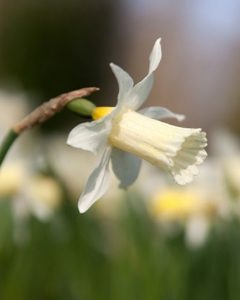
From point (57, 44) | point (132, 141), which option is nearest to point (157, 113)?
point (132, 141)

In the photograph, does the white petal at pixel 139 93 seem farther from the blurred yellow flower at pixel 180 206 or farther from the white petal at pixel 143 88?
the blurred yellow flower at pixel 180 206

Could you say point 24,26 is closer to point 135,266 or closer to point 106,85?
point 106,85

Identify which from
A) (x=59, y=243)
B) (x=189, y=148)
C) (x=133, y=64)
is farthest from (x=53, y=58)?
(x=189, y=148)

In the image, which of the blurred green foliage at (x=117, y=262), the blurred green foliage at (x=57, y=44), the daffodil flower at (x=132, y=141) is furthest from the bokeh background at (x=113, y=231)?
the blurred green foliage at (x=57, y=44)

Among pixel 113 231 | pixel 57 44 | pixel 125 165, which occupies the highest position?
pixel 125 165

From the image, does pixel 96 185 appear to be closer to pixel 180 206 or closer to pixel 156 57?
pixel 156 57

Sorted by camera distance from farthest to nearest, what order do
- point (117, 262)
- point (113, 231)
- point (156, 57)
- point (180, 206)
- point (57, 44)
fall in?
point (57, 44), point (113, 231), point (180, 206), point (117, 262), point (156, 57)
